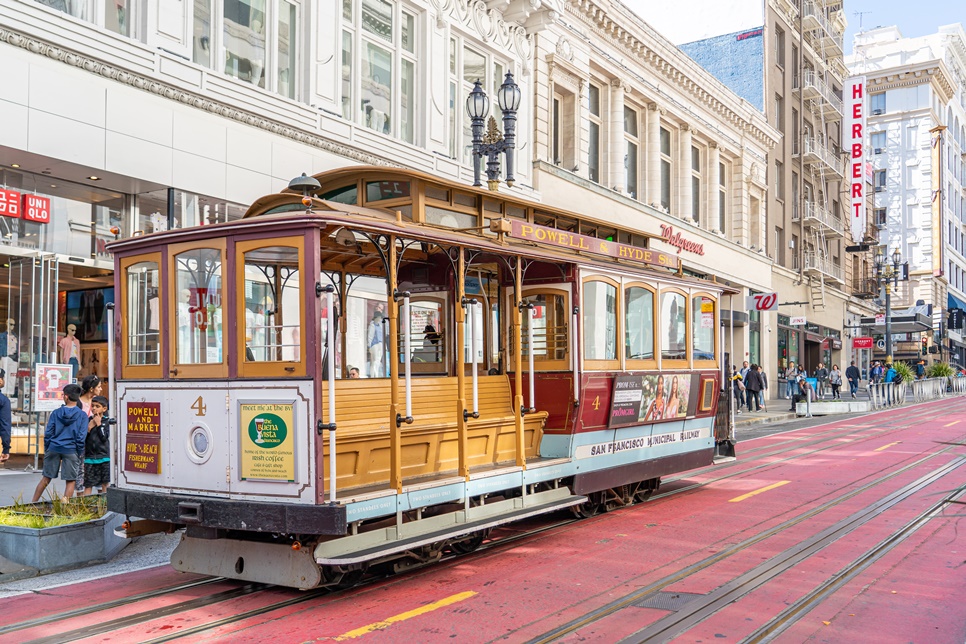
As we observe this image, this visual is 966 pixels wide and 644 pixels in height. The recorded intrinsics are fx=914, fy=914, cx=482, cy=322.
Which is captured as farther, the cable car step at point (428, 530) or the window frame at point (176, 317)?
the window frame at point (176, 317)

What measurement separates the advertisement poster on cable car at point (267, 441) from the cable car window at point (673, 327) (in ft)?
21.3

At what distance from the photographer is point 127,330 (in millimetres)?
8484

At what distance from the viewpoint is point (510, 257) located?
10.0 metres

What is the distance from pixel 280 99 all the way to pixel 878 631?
13.7 metres

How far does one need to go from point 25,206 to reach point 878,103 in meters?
79.8

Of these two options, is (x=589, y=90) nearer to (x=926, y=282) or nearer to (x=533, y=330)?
(x=533, y=330)

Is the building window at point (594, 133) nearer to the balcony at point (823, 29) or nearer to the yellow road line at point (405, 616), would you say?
the balcony at point (823, 29)

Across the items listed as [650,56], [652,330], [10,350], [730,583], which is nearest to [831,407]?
[650,56]

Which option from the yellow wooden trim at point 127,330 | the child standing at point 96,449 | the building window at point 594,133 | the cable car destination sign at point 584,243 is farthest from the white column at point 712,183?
the yellow wooden trim at point 127,330

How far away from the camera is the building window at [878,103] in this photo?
79.4 m

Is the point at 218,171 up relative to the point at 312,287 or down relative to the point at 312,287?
up

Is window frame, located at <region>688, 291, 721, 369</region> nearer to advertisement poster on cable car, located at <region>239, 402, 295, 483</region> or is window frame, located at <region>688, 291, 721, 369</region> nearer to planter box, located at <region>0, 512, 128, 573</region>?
advertisement poster on cable car, located at <region>239, 402, 295, 483</region>

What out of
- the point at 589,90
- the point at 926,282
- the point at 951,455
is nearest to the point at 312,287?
the point at 951,455

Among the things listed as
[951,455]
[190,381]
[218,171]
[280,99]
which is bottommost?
[951,455]
